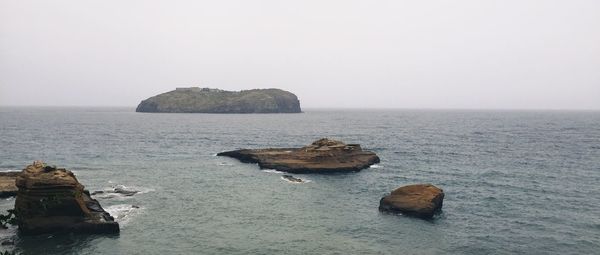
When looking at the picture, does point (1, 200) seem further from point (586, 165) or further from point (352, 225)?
point (586, 165)

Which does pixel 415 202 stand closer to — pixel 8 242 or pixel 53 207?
pixel 53 207

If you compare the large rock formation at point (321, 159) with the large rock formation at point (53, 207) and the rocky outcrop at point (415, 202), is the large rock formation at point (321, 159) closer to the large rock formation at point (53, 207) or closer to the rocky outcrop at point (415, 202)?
the rocky outcrop at point (415, 202)

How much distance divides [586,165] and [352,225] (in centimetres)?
6318

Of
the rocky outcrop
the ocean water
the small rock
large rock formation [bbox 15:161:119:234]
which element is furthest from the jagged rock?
the small rock

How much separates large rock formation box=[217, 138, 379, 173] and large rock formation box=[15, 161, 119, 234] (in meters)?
38.4

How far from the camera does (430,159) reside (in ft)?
307

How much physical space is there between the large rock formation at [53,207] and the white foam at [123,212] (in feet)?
9.11

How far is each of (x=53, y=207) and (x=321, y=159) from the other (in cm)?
4533

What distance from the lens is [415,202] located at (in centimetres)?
4888

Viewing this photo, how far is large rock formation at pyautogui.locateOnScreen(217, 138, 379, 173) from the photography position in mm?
75562

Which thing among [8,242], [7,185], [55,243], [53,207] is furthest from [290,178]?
[8,242]

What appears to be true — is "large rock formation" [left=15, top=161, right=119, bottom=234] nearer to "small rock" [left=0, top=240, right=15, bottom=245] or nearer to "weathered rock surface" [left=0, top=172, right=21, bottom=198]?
"small rock" [left=0, top=240, right=15, bottom=245]

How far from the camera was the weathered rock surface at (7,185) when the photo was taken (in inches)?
2111

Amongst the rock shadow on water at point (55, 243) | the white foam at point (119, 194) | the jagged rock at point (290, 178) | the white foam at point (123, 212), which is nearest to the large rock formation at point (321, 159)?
the jagged rock at point (290, 178)
